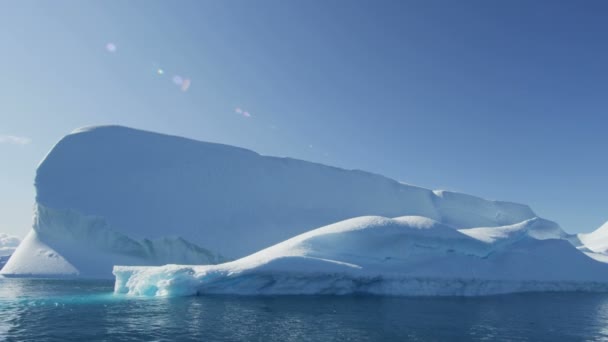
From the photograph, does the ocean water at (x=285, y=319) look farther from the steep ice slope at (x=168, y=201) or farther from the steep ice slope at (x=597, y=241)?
the steep ice slope at (x=597, y=241)

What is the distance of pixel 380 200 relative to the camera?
44125 mm

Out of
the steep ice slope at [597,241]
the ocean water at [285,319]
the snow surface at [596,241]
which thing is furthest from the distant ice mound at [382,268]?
the steep ice slope at [597,241]

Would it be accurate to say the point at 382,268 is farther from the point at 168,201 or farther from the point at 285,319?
the point at 168,201

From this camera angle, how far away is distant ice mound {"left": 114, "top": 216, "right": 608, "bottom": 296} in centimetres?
1552

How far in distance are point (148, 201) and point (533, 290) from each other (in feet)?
90.9

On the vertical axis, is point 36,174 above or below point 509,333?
above

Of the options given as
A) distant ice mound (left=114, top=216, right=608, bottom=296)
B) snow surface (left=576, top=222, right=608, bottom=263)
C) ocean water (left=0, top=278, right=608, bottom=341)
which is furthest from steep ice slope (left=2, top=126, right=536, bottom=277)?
snow surface (left=576, top=222, right=608, bottom=263)

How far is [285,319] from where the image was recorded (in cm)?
1079

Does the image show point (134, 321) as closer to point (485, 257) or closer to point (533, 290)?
point (485, 257)

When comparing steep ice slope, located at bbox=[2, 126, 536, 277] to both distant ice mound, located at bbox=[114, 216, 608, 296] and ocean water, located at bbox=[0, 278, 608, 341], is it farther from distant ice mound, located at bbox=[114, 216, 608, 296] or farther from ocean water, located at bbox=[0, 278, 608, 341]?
ocean water, located at bbox=[0, 278, 608, 341]

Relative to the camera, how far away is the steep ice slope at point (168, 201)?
27672mm

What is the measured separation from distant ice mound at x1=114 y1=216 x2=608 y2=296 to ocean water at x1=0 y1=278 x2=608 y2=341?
2.62 feet

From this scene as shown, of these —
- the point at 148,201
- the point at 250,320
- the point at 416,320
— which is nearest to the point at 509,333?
the point at 416,320

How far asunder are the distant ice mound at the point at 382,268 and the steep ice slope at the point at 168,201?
11.3m
